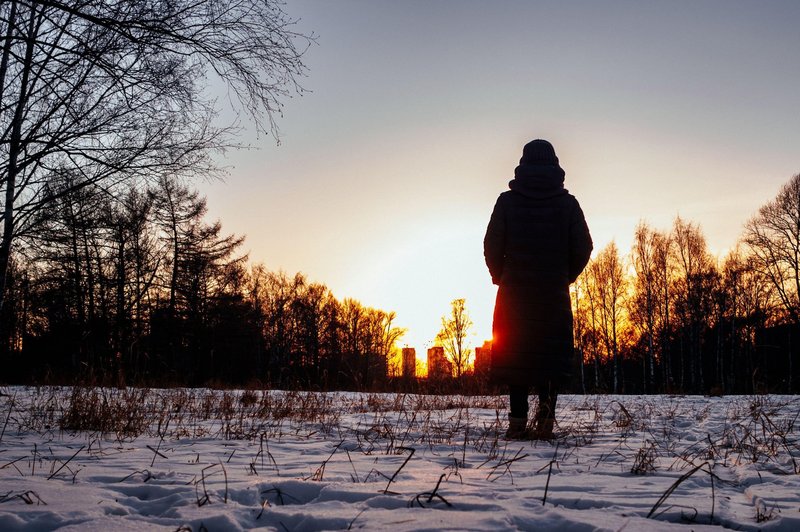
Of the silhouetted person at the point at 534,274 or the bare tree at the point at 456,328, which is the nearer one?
the silhouetted person at the point at 534,274

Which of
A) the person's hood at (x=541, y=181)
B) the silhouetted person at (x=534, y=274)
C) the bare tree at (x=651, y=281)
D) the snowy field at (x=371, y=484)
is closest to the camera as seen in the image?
the snowy field at (x=371, y=484)

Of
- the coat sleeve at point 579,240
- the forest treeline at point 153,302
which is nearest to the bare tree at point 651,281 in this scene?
the forest treeline at point 153,302

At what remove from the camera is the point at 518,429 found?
14.0 feet

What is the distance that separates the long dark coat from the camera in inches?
171

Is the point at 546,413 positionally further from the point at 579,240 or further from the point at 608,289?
the point at 608,289

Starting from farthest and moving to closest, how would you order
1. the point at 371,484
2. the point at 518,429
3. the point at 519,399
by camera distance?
1. the point at 519,399
2. the point at 518,429
3. the point at 371,484

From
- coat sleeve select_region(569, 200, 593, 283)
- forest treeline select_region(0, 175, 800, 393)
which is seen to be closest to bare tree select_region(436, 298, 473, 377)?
forest treeline select_region(0, 175, 800, 393)

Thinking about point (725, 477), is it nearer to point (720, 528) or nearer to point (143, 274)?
point (720, 528)

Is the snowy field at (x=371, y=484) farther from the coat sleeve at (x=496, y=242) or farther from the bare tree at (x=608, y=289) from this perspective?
the bare tree at (x=608, y=289)

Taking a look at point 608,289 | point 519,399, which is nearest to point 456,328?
point 608,289

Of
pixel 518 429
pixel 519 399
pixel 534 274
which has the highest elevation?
pixel 534 274

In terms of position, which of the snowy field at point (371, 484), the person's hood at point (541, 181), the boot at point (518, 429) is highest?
the person's hood at point (541, 181)

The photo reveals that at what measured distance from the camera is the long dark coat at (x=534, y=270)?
171 inches

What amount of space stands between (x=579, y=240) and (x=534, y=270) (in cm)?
48
